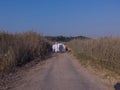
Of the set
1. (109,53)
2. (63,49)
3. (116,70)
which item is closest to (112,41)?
(109,53)

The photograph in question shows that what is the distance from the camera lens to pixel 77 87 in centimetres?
1407

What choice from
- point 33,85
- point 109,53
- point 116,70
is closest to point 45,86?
point 33,85

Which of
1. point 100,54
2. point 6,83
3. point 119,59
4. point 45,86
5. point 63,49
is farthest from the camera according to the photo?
point 63,49

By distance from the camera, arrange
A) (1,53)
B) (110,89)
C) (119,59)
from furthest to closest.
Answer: (1,53)
(119,59)
(110,89)

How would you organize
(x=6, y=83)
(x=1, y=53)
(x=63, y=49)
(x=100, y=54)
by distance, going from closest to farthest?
(x=6, y=83), (x=1, y=53), (x=100, y=54), (x=63, y=49)

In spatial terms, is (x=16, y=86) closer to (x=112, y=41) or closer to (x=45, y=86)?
(x=45, y=86)

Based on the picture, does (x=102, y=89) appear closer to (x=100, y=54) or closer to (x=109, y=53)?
(x=109, y=53)

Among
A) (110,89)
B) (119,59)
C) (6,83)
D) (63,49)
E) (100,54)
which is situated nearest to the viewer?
(110,89)

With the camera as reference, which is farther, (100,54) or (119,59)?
(100,54)

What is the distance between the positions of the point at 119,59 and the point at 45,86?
9.99 metres

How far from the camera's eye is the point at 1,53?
25016 mm

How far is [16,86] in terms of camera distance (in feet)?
50.6

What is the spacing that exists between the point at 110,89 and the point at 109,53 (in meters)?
12.5

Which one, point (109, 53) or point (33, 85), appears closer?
point (33, 85)
